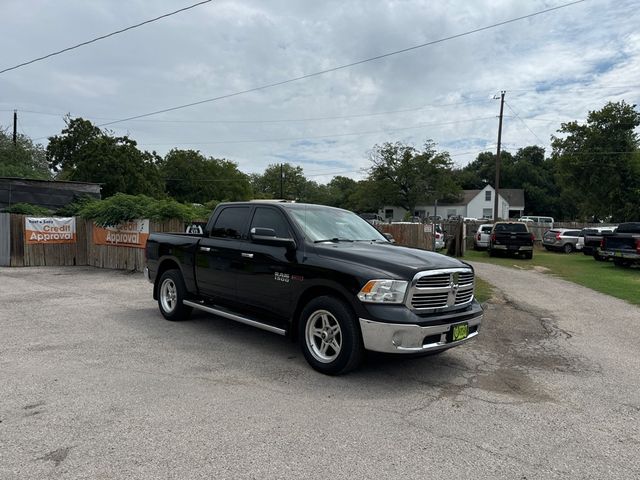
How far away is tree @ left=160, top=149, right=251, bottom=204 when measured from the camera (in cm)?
6550

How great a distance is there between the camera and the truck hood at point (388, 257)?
189 inches

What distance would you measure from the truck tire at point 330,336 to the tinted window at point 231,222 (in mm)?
1849

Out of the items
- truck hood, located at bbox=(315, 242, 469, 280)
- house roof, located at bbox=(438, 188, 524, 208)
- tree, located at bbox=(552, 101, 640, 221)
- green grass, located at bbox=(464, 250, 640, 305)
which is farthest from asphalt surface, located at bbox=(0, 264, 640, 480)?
house roof, located at bbox=(438, 188, 524, 208)

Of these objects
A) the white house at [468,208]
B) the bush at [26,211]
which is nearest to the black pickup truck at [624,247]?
the bush at [26,211]

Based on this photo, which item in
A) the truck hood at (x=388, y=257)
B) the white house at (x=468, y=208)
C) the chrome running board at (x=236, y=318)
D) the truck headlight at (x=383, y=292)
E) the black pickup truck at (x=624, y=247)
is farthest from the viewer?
the white house at (x=468, y=208)

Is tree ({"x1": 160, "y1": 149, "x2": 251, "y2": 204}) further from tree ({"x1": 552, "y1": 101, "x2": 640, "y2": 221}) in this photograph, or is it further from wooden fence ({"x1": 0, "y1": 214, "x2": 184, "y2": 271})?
wooden fence ({"x1": 0, "y1": 214, "x2": 184, "y2": 271})

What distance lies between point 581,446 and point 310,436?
2069 mm

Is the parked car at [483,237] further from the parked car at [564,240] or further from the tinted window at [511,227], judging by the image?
the parked car at [564,240]

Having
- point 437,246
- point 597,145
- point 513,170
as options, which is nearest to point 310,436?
point 437,246

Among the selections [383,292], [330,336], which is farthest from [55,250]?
[383,292]

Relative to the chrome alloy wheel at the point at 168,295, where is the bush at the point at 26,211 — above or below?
above

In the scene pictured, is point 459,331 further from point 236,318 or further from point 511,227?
point 511,227

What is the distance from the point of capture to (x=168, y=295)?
777 cm

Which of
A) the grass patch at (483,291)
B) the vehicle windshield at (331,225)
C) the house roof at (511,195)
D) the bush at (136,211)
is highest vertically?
the house roof at (511,195)
